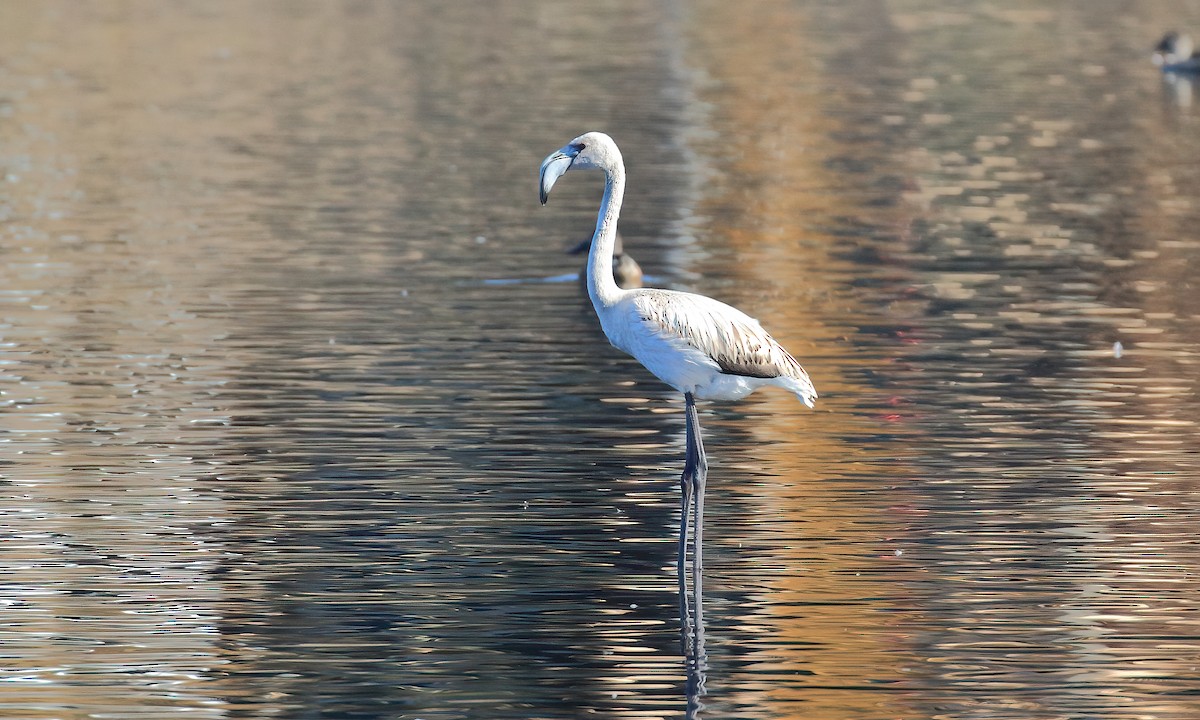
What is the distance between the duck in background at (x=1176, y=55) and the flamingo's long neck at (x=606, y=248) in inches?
1675

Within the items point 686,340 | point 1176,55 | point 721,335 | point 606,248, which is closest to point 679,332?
point 686,340

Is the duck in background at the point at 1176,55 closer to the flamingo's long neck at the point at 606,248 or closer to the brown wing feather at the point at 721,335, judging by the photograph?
the flamingo's long neck at the point at 606,248

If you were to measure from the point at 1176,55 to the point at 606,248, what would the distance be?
43.6 metres

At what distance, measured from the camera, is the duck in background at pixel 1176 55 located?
52.0 meters

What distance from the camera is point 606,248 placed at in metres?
11.6

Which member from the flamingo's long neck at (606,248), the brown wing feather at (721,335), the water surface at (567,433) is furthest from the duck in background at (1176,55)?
the brown wing feather at (721,335)

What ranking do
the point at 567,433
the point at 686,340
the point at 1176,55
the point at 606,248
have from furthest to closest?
the point at 1176,55 → the point at 567,433 → the point at 606,248 → the point at 686,340

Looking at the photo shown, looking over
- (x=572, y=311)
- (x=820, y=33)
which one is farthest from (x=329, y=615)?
(x=820, y=33)

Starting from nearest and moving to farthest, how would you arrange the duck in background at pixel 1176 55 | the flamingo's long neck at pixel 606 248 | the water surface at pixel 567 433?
the water surface at pixel 567 433 < the flamingo's long neck at pixel 606 248 < the duck in background at pixel 1176 55

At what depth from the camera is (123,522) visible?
40.3ft

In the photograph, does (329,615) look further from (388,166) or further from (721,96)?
(721,96)

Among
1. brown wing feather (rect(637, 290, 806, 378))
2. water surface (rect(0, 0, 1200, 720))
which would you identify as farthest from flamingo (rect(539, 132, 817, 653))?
water surface (rect(0, 0, 1200, 720))

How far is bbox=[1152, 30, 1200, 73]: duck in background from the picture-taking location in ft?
171

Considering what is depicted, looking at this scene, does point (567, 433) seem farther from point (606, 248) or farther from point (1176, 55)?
point (1176, 55)
